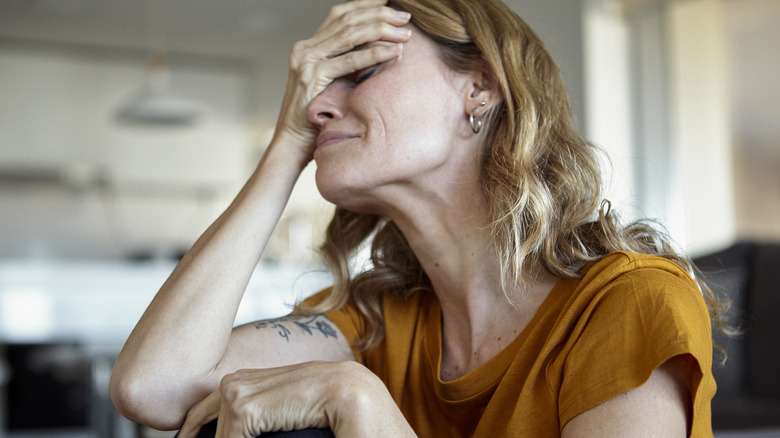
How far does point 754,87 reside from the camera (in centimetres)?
378

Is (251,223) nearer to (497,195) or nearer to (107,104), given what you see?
(497,195)

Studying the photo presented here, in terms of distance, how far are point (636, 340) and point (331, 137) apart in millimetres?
596

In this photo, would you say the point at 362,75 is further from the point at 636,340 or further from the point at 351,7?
the point at 636,340

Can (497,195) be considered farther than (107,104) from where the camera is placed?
No

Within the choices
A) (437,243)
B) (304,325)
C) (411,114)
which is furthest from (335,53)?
(304,325)

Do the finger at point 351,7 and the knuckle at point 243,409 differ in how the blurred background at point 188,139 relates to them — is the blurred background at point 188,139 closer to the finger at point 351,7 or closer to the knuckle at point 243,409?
the finger at point 351,7

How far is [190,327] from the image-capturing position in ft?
3.62

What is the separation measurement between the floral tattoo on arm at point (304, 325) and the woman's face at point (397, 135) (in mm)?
225

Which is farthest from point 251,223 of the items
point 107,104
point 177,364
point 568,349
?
point 107,104

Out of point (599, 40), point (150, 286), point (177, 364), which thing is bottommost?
point (150, 286)

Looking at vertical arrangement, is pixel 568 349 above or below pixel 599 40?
below

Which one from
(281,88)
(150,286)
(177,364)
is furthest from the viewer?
(281,88)

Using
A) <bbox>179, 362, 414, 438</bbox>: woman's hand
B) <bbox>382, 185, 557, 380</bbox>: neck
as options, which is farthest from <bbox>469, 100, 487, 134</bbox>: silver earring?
<bbox>179, 362, 414, 438</bbox>: woman's hand

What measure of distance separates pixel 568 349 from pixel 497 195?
11.8 inches
